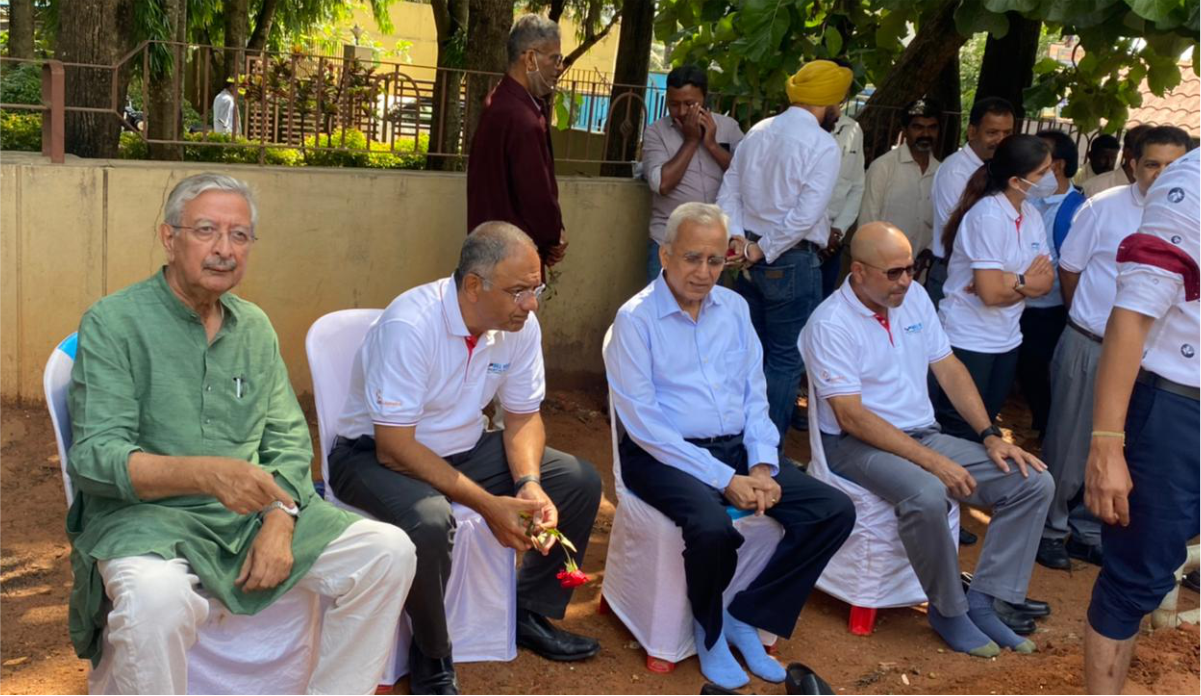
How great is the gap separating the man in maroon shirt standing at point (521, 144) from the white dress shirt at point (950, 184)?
1980mm

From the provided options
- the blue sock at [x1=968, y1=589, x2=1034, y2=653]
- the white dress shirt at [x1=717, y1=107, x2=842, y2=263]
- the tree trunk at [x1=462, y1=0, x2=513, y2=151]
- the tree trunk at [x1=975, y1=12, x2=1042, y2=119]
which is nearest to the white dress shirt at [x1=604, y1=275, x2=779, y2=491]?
the blue sock at [x1=968, y1=589, x2=1034, y2=653]

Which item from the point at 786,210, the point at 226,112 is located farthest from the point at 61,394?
the point at 786,210

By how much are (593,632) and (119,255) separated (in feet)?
9.38

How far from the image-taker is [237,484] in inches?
118

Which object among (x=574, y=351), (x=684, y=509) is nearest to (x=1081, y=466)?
(x=684, y=509)

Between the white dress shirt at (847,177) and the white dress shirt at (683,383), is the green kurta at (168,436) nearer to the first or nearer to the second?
the white dress shirt at (683,383)

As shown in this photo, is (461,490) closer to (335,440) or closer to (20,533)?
(335,440)

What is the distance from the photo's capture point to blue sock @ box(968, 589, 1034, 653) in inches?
176

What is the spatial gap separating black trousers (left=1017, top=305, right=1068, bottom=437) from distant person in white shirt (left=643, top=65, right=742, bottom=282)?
1.84m

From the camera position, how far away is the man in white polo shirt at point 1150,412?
3.11 m

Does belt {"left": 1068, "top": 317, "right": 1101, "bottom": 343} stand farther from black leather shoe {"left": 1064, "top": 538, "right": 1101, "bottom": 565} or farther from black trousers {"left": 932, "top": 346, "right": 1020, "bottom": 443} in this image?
black leather shoe {"left": 1064, "top": 538, "right": 1101, "bottom": 565}

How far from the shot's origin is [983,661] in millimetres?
4387

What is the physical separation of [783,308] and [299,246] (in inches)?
96.6

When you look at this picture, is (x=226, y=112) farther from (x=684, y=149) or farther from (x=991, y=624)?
(x=991, y=624)
